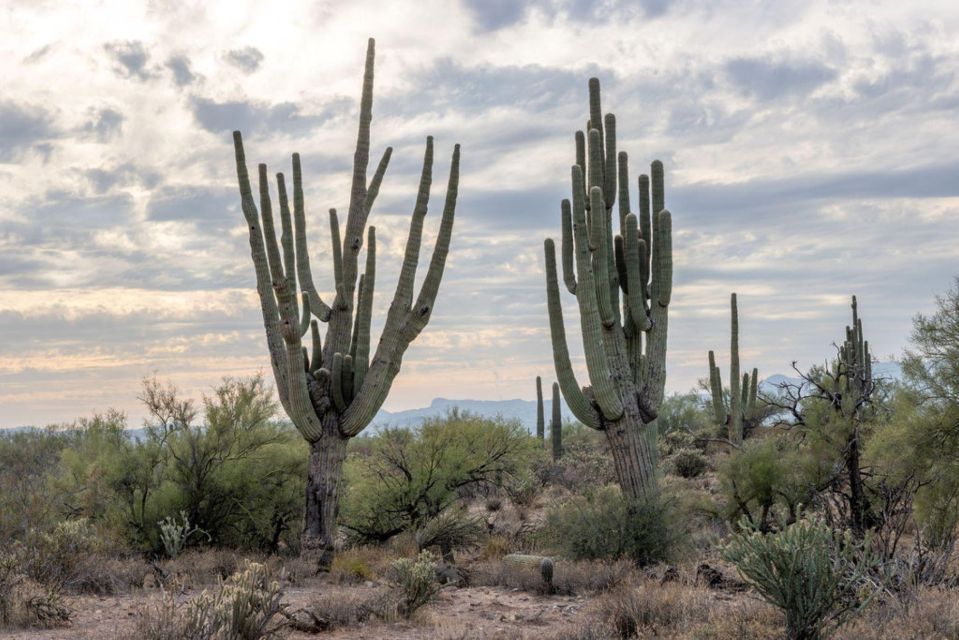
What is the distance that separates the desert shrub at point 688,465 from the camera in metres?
28.0

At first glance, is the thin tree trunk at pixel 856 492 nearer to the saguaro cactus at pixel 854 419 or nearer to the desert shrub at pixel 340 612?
the saguaro cactus at pixel 854 419

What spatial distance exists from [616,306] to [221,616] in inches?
380

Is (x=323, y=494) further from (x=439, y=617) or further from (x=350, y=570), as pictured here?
(x=439, y=617)

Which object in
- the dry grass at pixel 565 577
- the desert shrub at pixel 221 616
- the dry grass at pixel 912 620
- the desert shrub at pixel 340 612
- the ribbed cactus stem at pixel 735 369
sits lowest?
the dry grass at pixel 565 577

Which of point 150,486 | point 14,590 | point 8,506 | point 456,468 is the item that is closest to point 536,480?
point 456,468

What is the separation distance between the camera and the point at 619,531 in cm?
1400

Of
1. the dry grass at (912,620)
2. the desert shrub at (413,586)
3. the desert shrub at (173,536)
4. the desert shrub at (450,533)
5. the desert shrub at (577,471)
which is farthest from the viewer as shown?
the desert shrub at (577,471)

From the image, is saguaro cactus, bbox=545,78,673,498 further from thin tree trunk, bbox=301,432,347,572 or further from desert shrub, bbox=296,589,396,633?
desert shrub, bbox=296,589,396,633

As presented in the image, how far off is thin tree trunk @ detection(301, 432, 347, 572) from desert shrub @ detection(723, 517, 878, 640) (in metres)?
8.31

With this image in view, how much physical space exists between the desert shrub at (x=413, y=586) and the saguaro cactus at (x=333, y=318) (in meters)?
3.60

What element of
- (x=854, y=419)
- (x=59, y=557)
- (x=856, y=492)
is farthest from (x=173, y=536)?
(x=854, y=419)

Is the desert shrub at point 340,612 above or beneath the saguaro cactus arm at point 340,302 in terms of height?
beneath

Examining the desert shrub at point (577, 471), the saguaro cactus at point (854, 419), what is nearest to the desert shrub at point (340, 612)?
the saguaro cactus at point (854, 419)

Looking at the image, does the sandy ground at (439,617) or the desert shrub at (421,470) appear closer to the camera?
the sandy ground at (439,617)
